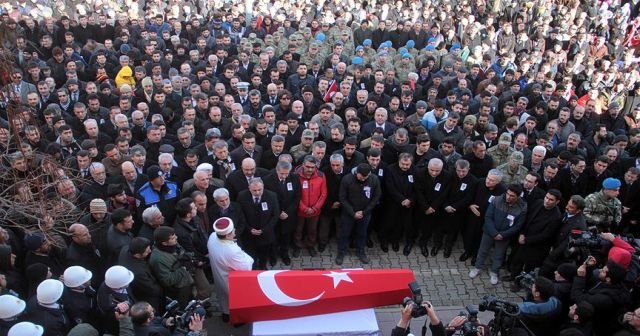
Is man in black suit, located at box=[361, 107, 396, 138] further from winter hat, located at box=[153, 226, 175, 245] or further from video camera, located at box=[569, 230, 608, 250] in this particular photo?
winter hat, located at box=[153, 226, 175, 245]

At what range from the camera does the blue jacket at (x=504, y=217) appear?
6957 millimetres

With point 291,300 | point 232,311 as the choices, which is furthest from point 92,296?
point 291,300

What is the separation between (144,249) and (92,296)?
1.98ft

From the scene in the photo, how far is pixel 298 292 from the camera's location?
539 cm

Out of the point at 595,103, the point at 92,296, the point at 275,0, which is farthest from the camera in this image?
the point at 275,0

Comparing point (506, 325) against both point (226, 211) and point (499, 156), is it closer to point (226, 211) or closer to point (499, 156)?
point (226, 211)

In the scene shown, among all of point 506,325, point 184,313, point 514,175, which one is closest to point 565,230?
point 514,175

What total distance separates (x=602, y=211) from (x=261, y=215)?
4416 millimetres

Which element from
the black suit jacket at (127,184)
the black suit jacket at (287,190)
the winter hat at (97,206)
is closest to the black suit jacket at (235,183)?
the black suit jacket at (287,190)

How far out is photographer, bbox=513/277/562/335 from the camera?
16.9 feet

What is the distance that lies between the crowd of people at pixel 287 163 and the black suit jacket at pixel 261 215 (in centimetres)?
2

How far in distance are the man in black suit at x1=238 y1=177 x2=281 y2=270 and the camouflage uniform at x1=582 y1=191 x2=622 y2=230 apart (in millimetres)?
Result: 4040

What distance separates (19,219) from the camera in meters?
5.54

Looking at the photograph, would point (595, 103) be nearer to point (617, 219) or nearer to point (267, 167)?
point (617, 219)
